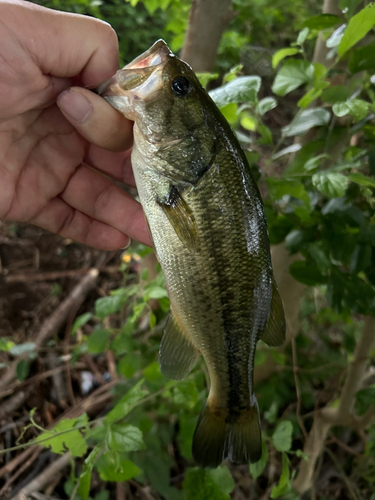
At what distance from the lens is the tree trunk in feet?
5.71

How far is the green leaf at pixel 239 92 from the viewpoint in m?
1.03

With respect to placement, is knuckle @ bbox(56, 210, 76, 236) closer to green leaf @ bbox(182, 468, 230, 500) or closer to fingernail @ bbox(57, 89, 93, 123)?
fingernail @ bbox(57, 89, 93, 123)

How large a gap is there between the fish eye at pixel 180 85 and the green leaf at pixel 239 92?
0.12 meters

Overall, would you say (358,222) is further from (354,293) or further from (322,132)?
(322,132)

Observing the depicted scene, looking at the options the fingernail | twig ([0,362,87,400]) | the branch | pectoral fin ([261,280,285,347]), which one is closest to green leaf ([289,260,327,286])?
pectoral fin ([261,280,285,347])

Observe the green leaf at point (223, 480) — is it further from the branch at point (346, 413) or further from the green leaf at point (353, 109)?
the green leaf at point (353, 109)

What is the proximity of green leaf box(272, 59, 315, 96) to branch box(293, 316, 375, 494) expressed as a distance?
42.1 inches

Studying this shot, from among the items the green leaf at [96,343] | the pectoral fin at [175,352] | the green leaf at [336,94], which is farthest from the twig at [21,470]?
the green leaf at [336,94]

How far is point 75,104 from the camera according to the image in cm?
96

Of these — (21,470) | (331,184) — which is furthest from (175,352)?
(21,470)

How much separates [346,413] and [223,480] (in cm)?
93

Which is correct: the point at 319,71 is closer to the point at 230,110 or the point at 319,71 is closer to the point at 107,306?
the point at 230,110

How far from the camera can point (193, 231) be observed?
100cm

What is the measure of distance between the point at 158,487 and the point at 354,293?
126cm
